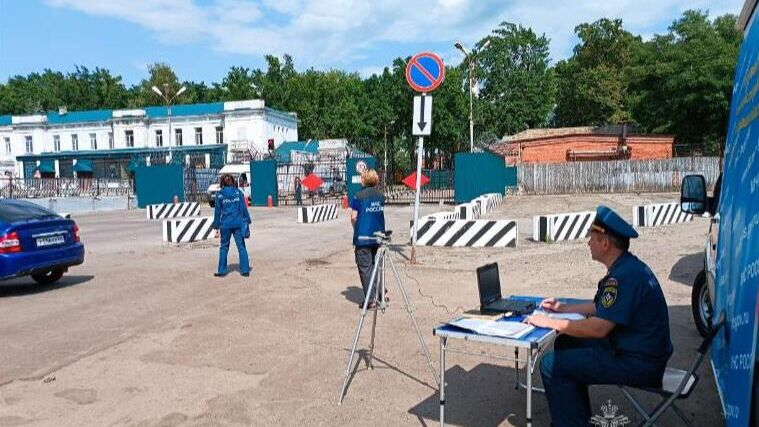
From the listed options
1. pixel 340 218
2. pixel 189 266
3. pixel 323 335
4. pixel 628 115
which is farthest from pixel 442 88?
pixel 323 335

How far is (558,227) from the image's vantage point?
15.4m

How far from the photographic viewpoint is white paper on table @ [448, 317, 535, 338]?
3738 mm

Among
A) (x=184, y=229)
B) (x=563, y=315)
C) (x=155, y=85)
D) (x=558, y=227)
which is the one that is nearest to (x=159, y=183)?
(x=184, y=229)

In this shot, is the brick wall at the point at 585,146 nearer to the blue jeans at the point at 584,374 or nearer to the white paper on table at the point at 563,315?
the white paper on table at the point at 563,315

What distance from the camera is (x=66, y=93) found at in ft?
322

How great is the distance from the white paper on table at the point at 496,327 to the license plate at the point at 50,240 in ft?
27.7

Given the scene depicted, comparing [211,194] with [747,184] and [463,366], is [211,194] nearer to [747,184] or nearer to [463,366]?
[463,366]

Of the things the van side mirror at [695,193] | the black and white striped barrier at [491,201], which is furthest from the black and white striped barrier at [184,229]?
the van side mirror at [695,193]

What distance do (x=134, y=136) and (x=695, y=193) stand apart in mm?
71986

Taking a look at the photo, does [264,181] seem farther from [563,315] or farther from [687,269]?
[563,315]

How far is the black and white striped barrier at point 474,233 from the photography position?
46.1ft

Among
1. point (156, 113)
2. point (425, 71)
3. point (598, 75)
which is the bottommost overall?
point (425, 71)

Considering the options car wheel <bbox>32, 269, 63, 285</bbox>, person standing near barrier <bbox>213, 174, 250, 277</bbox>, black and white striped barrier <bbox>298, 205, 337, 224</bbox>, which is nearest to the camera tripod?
person standing near barrier <bbox>213, 174, 250, 277</bbox>

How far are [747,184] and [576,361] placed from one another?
1369 mm
